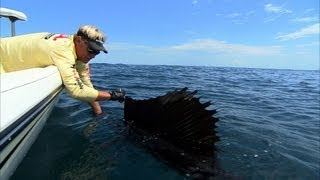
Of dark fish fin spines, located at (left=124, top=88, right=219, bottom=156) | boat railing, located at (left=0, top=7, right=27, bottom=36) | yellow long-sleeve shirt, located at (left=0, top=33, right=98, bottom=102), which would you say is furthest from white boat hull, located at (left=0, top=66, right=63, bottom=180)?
boat railing, located at (left=0, top=7, right=27, bottom=36)

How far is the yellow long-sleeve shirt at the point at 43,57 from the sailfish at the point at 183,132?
910mm

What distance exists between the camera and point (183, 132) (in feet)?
15.4

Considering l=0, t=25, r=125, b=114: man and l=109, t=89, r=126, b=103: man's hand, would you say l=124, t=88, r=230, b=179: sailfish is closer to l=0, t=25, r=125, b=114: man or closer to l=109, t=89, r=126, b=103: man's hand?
l=109, t=89, r=126, b=103: man's hand

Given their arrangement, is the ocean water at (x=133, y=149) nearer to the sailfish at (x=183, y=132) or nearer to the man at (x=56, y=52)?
the sailfish at (x=183, y=132)

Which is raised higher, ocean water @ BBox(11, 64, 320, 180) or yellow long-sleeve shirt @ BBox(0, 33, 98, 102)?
yellow long-sleeve shirt @ BBox(0, 33, 98, 102)

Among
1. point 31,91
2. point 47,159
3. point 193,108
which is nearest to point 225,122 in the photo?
point 193,108

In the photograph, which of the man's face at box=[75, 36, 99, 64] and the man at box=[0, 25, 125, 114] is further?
the man's face at box=[75, 36, 99, 64]

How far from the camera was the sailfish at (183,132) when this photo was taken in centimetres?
443

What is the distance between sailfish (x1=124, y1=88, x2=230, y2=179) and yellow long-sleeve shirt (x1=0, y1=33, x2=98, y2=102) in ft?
2.98

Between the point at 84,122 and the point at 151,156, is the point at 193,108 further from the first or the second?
the point at 84,122

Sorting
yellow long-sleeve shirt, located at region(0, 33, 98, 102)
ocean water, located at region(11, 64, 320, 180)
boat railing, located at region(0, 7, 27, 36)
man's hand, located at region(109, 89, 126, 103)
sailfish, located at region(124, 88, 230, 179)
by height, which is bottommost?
ocean water, located at region(11, 64, 320, 180)

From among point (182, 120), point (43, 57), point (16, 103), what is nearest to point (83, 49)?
point (43, 57)

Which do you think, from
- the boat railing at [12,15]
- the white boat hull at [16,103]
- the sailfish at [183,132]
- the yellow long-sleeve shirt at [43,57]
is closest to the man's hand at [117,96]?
the sailfish at [183,132]

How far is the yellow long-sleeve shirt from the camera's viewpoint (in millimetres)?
4355
